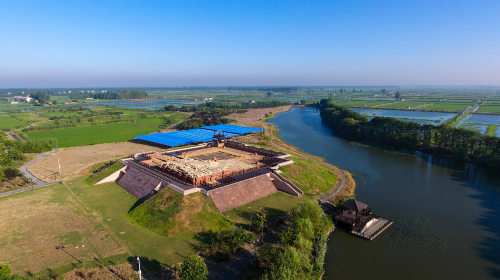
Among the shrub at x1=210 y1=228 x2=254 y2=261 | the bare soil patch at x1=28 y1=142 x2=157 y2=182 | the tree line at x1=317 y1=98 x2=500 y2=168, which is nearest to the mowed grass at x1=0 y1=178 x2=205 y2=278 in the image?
the shrub at x1=210 y1=228 x2=254 y2=261

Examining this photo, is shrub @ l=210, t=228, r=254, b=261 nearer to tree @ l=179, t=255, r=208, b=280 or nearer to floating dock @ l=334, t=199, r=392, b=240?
tree @ l=179, t=255, r=208, b=280

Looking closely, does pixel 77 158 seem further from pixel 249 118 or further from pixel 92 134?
pixel 249 118

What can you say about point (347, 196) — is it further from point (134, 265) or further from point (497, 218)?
point (134, 265)

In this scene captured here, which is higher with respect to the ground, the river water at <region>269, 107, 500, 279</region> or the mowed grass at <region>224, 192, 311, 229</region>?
the mowed grass at <region>224, 192, 311, 229</region>

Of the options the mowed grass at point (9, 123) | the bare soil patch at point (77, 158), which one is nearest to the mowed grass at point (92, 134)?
the bare soil patch at point (77, 158)

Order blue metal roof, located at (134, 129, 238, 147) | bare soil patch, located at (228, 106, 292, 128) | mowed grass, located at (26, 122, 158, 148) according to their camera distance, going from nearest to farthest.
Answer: blue metal roof, located at (134, 129, 238, 147), mowed grass, located at (26, 122, 158, 148), bare soil patch, located at (228, 106, 292, 128)

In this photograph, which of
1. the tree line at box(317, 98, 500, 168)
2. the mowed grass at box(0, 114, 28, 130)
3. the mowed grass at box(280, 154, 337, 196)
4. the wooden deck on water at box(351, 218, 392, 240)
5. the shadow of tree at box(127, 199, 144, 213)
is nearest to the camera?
the wooden deck on water at box(351, 218, 392, 240)
